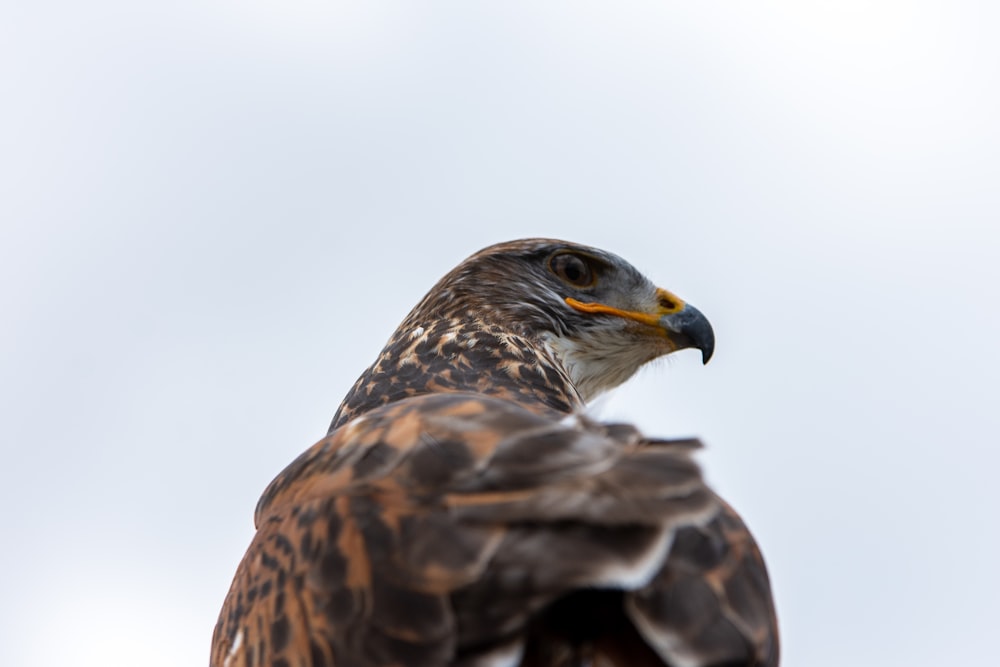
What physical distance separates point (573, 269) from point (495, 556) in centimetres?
400

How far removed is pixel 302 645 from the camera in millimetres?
2520

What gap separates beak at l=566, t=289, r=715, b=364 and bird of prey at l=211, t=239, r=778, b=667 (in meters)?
2.97

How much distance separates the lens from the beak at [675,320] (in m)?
5.86

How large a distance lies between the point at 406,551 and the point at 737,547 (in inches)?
29.6

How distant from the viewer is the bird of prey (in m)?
2.15

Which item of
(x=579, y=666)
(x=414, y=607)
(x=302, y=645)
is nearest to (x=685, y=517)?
(x=579, y=666)

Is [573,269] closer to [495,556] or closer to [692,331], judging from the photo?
[692,331]

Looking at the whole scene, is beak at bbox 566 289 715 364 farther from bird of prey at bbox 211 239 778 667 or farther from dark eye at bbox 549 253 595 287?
bird of prey at bbox 211 239 778 667

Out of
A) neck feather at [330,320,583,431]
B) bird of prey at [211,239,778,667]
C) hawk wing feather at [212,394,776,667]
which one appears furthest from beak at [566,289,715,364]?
hawk wing feather at [212,394,776,667]

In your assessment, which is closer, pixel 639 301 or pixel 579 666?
pixel 579 666

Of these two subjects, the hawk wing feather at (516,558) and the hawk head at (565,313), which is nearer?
the hawk wing feather at (516,558)

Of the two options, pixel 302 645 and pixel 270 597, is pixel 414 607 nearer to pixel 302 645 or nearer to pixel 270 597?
pixel 302 645

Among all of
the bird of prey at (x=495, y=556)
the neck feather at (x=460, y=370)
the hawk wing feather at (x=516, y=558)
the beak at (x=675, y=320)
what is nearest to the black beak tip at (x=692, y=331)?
the beak at (x=675, y=320)

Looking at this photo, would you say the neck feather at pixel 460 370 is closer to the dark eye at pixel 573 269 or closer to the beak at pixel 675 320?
the beak at pixel 675 320
